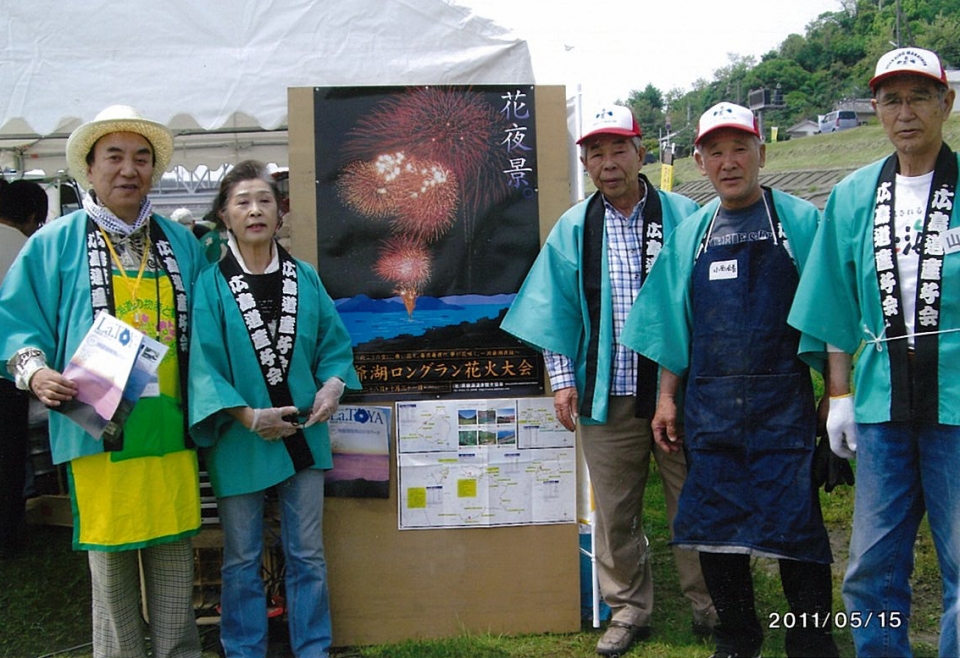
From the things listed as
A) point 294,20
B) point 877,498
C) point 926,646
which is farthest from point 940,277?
point 294,20

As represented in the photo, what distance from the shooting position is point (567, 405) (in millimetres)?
3346

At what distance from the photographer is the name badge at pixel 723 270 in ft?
9.68

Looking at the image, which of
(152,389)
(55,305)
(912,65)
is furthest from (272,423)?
(912,65)

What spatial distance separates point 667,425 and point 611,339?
418 mm

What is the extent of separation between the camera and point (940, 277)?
2.52 m

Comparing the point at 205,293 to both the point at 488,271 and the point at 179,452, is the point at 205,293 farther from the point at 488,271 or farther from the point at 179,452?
the point at 488,271

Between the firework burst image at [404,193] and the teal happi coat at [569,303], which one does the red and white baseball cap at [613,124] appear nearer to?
the teal happi coat at [569,303]

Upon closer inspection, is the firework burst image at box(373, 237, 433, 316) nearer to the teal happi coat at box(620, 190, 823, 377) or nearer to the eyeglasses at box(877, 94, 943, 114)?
the teal happi coat at box(620, 190, 823, 377)

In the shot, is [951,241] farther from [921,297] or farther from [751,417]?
[751,417]

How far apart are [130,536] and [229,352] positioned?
2.40ft

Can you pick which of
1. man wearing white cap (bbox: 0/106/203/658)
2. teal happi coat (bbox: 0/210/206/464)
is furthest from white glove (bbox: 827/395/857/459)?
teal happi coat (bbox: 0/210/206/464)

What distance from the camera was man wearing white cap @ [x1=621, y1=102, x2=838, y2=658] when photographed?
283 cm

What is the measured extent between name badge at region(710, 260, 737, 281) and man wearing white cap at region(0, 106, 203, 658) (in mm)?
1947

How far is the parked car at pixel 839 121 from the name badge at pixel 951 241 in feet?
183
